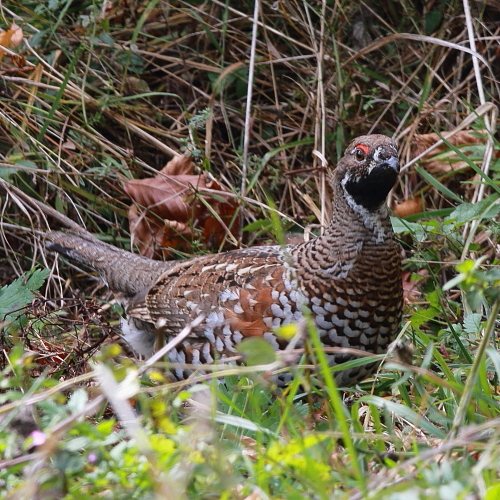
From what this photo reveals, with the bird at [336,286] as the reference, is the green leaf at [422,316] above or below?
below

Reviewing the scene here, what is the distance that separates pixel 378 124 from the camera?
4.89 meters

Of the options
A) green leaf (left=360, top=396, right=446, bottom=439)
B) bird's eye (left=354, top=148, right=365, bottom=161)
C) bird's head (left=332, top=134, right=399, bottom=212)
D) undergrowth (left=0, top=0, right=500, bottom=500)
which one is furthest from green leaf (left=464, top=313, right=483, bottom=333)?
green leaf (left=360, top=396, right=446, bottom=439)

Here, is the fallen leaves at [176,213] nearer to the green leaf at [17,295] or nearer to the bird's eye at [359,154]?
the green leaf at [17,295]

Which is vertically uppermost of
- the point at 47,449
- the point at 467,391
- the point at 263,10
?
the point at 263,10

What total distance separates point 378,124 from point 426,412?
270 cm

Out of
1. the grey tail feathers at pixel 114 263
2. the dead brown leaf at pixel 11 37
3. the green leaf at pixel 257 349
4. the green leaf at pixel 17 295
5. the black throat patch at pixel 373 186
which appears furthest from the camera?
the dead brown leaf at pixel 11 37

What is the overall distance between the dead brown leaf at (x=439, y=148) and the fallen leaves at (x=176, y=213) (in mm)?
1110

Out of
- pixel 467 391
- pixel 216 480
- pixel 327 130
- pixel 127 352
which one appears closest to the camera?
pixel 216 480

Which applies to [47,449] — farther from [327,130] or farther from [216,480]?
[327,130]

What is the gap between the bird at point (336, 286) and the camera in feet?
9.84

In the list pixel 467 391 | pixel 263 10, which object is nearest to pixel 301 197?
pixel 263 10

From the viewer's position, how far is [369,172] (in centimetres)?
302

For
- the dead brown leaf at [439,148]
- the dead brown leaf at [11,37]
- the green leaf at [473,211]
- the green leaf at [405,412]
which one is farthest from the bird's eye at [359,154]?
the dead brown leaf at [11,37]

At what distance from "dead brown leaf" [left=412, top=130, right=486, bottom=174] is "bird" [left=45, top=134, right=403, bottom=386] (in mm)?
1464
